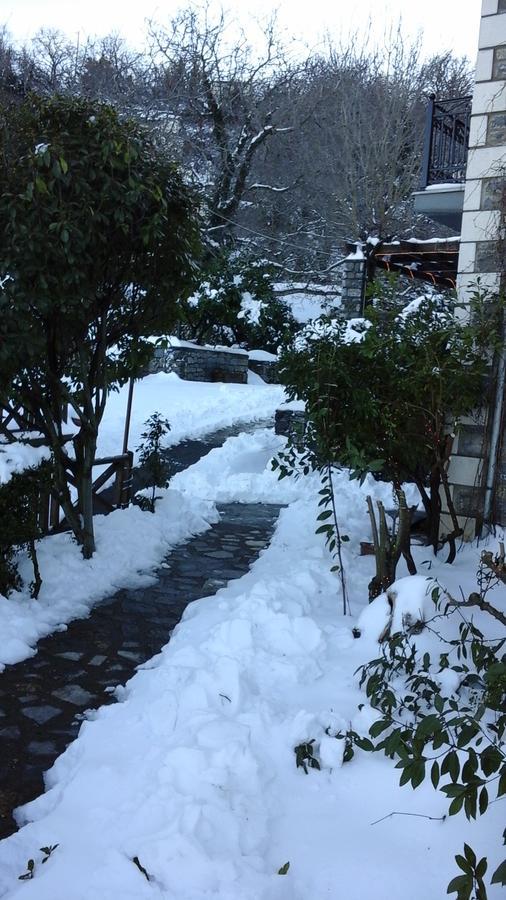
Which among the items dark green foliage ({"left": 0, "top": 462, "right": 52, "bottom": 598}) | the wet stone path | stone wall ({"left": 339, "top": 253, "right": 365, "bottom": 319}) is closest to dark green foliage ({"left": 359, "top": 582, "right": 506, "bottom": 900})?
the wet stone path

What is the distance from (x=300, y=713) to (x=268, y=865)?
2.60 ft

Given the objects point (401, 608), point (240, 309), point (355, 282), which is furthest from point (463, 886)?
point (240, 309)

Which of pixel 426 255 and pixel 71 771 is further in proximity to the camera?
pixel 426 255

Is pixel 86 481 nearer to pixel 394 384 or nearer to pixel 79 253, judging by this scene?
pixel 79 253

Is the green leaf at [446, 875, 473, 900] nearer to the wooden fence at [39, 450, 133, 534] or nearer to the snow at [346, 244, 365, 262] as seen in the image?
the wooden fence at [39, 450, 133, 534]

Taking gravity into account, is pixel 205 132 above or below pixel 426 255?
above

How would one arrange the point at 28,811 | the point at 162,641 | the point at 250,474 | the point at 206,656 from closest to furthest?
1. the point at 28,811
2. the point at 206,656
3. the point at 162,641
4. the point at 250,474

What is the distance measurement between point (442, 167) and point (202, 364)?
10.9 m

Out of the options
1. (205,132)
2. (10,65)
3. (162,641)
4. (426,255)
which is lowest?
(162,641)

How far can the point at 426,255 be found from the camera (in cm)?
1246

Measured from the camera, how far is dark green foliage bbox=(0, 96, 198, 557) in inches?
176

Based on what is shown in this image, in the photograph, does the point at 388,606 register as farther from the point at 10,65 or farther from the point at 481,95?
the point at 10,65

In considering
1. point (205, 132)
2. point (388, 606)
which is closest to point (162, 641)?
point (388, 606)

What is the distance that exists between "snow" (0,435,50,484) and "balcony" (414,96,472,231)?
633 cm
